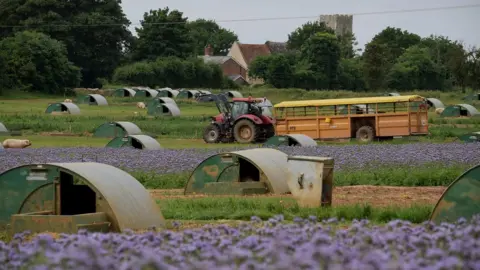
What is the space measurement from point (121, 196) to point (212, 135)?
29.4 meters

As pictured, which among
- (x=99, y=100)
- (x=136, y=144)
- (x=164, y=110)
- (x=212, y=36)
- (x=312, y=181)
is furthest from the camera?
(x=212, y=36)

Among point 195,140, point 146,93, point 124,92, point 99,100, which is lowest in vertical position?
point 195,140

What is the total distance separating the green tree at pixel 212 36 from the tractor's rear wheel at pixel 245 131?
11621 cm

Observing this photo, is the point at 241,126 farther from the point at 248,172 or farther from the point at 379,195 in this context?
the point at 379,195

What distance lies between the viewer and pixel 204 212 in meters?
14.9

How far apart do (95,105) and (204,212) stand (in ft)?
178

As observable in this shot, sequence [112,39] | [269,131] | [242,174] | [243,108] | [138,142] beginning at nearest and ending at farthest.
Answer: [242,174] < [138,142] < [269,131] < [243,108] < [112,39]

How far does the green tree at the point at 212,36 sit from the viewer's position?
531 feet

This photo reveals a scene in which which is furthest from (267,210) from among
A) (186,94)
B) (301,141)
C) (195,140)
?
(186,94)

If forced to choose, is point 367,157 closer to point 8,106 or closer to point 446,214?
point 446,214

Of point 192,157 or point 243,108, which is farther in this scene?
point 243,108

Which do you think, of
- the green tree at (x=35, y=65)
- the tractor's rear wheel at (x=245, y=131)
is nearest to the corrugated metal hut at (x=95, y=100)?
the green tree at (x=35, y=65)

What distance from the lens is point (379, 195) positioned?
18438mm

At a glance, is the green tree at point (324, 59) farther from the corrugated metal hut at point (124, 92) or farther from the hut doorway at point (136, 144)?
the hut doorway at point (136, 144)
